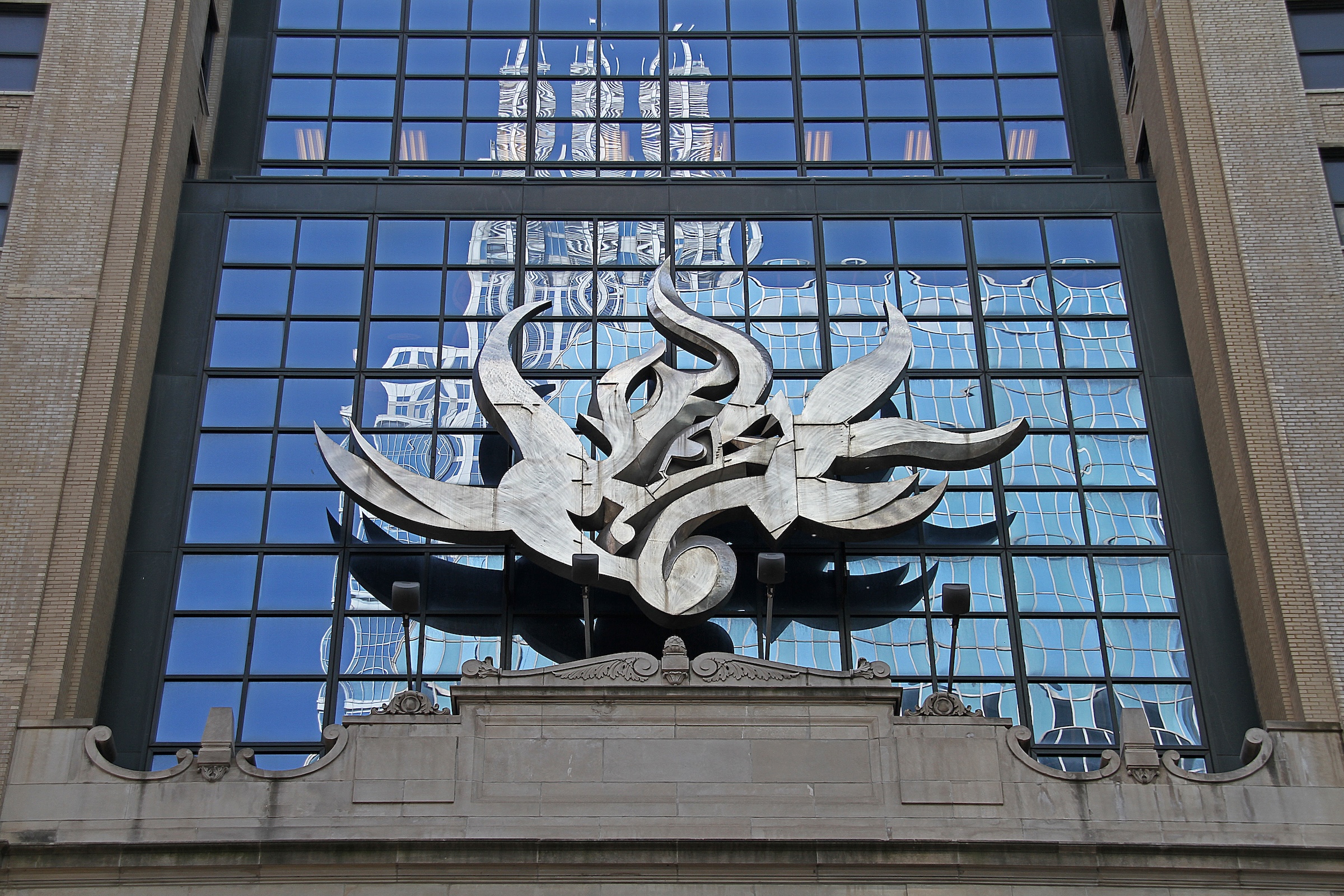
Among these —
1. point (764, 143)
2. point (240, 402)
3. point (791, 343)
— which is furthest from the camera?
point (764, 143)

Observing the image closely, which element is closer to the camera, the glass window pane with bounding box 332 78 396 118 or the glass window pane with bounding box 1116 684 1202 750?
the glass window pane with bounding box 1116 684 1202 750

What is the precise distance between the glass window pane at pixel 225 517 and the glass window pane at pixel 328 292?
155 inches

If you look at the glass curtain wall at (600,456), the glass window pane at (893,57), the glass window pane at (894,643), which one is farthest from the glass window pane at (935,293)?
the glass window pane at (894,643)

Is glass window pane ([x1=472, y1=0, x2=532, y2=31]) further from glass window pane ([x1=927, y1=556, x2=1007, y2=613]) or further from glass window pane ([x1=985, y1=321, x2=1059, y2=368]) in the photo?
glass window pane ([x1=927, y1=556, x2=1007, y2=613])

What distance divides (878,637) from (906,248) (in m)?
8.12

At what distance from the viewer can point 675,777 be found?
23656 millimetres

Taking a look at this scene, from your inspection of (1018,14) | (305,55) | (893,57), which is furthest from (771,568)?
(305,55)

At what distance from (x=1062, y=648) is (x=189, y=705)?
13138 mm

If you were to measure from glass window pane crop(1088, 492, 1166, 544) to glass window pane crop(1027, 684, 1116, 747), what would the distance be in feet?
9.22

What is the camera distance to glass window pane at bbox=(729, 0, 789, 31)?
36.2 m

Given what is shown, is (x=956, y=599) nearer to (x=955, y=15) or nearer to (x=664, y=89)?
(x=664, y=89)

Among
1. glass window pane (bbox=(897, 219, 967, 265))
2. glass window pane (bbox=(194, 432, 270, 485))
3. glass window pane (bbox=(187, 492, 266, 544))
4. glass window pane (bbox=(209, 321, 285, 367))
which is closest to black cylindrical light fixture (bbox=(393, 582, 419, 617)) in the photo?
glass window pane (bbox=(187, 492, 266, 544))

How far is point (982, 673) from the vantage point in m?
27.0

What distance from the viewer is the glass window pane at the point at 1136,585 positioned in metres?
27.8
